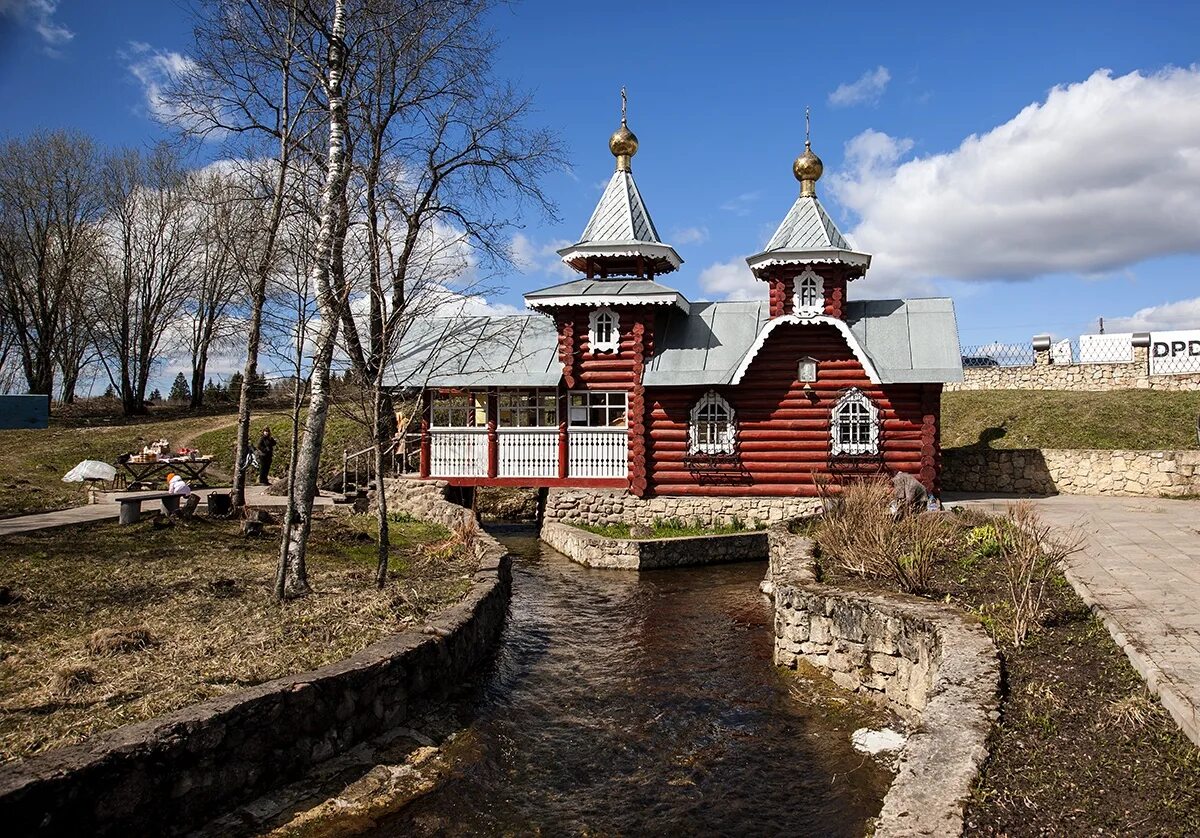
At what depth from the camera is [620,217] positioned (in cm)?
2197

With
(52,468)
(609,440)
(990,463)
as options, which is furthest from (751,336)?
(52,468)

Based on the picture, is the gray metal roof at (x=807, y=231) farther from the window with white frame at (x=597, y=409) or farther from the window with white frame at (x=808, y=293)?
the window with white frame at (x=597, y=409)

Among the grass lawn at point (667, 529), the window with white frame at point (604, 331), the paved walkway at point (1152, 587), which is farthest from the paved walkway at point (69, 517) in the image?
the paved walkway at point (1152, 587)

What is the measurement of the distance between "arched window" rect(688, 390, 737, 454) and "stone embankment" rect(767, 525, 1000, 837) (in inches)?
300

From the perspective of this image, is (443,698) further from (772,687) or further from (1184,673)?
(1184,673)

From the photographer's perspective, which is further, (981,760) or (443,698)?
(443,698)

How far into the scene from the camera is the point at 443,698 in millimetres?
8406

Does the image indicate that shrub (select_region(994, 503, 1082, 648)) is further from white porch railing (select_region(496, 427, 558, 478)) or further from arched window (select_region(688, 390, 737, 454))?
white porch railing (select_region(496, 427, 558, 478))

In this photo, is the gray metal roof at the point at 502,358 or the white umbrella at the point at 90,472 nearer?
the white umbrella at the point at 90,472

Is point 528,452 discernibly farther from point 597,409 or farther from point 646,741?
point 646,741

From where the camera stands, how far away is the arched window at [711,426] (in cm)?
1994

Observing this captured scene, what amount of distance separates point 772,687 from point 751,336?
12.5 metres

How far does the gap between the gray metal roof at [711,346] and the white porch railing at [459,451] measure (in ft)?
4.54

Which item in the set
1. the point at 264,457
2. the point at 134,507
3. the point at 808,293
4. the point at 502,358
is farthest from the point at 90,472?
the point at 808,293
